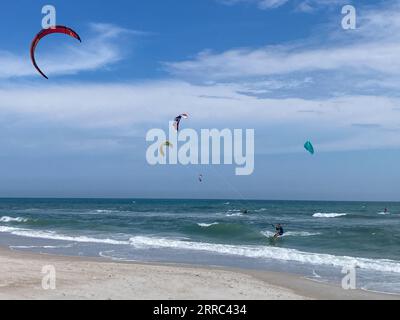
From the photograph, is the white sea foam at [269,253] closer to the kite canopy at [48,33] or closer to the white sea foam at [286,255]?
the white sea foam at [286,255]

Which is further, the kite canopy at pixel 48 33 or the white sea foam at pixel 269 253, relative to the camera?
the white sea foam at pixel 269 253

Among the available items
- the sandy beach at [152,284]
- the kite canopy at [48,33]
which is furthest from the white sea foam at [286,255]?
Answer: the kite canopy at [48,33]

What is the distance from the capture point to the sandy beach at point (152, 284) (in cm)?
1012

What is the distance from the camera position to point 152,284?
37.6ft

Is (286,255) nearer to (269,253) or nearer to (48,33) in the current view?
(269,253)

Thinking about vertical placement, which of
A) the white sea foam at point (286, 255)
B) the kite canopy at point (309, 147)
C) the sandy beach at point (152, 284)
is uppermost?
the kite canopy at point (309, 147)

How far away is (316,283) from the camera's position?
12.6 meters

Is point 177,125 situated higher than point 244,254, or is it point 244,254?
point 177,125

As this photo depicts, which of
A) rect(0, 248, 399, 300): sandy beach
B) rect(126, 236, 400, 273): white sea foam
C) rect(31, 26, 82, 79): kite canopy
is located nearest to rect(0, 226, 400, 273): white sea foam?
rect(126, 236, 400, 273): white sea foam
